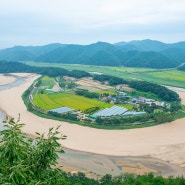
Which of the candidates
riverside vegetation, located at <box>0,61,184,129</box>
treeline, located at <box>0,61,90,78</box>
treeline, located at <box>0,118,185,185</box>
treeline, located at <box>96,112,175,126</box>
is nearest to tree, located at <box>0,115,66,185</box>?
treeline, located at <box>0,118,185,185</box>

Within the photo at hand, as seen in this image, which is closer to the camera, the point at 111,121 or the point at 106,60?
the point at 111,121

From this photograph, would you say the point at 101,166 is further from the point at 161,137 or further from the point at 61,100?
the point at 61,100

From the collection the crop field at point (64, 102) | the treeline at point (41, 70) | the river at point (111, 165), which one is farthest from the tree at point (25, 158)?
the treeline at point (41, 70)

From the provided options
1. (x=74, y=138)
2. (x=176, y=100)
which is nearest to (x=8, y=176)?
(x=74, y=138)

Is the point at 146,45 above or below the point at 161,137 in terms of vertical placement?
above

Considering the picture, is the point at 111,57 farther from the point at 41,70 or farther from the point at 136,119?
the point at 136,119
